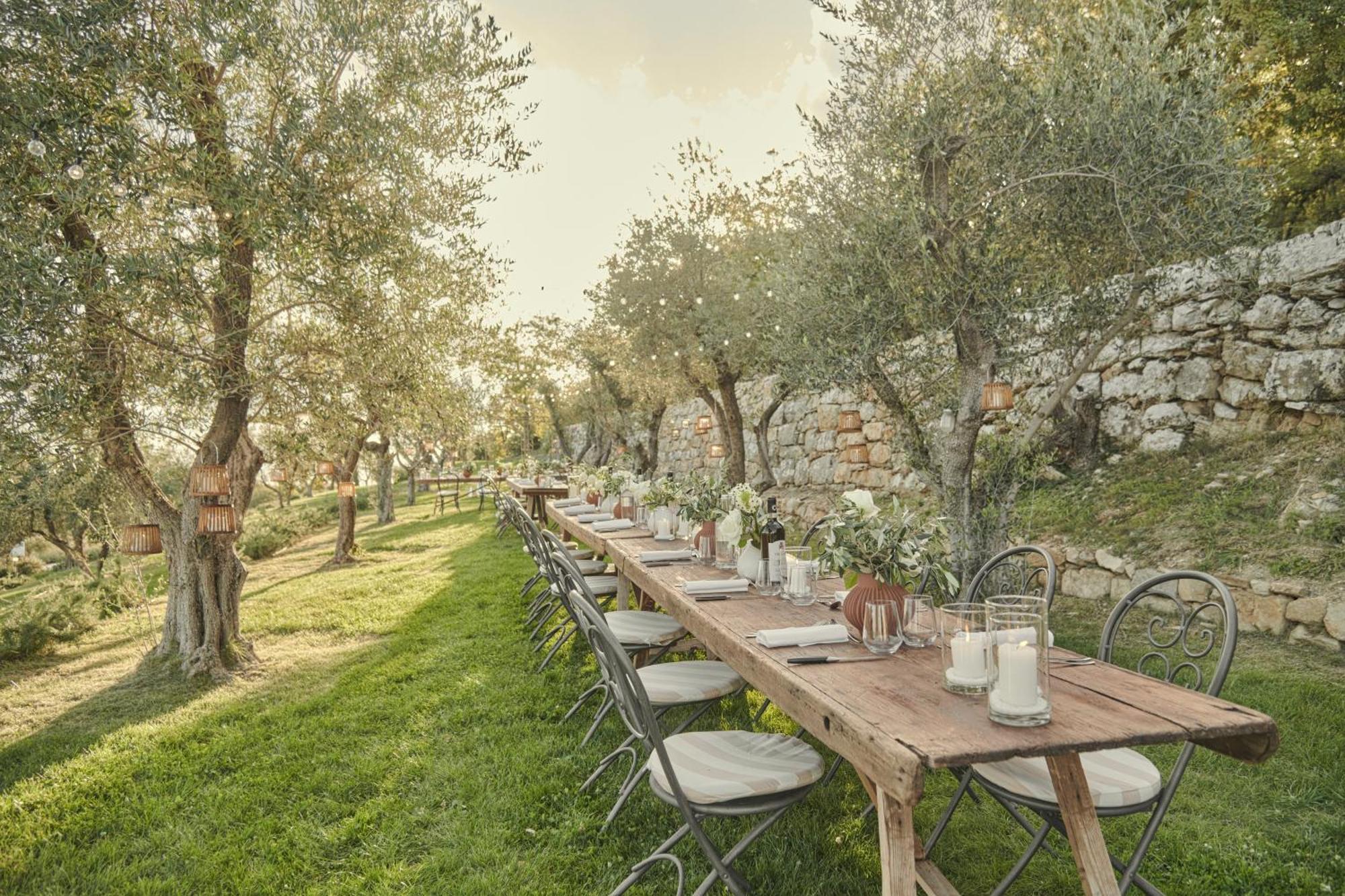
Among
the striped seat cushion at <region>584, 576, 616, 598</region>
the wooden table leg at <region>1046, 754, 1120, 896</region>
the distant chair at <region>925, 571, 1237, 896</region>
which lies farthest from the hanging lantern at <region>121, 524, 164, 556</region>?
the wooden table leg at <region>1046, 754, 1120, 896</region>

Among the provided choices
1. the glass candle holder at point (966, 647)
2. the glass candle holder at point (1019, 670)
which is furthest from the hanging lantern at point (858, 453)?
the glass candle holder at point (1019, 670)

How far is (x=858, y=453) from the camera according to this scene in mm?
9773

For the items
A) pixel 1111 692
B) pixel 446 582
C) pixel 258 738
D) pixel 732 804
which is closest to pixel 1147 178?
pixel 1111 692

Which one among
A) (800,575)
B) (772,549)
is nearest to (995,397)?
(772,549)

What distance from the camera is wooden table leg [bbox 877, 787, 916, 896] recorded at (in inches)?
61.4

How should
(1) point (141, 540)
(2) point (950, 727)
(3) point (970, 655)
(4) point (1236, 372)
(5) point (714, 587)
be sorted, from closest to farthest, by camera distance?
(2) point (950, 727), (3) point (970, 655), (5) point (714, 587), (1) point (141, 540), (4) point (1236, 372)

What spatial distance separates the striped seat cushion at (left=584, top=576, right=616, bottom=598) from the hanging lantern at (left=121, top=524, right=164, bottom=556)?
2615mm

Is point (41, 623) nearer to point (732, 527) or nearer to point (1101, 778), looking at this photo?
point (732, 527)

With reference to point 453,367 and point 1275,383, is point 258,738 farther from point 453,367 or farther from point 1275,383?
point 1275,383

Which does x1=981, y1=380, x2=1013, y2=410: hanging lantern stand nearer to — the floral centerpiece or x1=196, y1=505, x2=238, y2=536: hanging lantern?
the floral centerpiece

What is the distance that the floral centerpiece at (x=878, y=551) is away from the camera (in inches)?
81.8

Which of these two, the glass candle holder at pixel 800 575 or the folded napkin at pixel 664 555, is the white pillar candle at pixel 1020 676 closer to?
the glass candle holder at pixel 800 575

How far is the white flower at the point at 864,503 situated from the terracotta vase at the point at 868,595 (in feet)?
0.61

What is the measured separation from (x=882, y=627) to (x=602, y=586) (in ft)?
10.3
